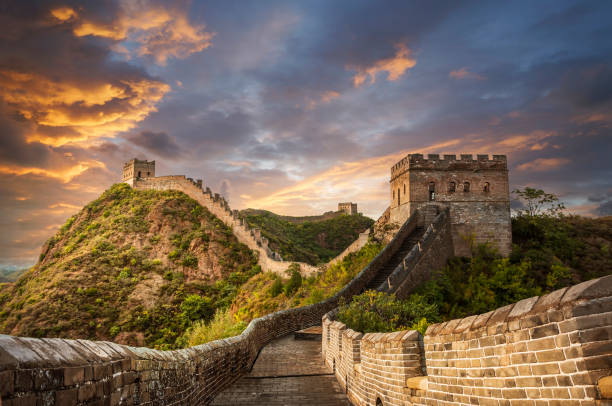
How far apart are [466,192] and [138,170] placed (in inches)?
2009

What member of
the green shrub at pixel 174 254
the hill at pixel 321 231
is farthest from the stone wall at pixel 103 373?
the hill at pixel 321 231

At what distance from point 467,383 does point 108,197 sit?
Answer: 65.2 metres

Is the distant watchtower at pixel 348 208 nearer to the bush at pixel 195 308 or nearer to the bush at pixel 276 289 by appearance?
the bush at pixel 195 308

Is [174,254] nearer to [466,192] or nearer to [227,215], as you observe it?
[227,215]

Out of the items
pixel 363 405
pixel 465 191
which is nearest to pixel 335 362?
pixel 363 405

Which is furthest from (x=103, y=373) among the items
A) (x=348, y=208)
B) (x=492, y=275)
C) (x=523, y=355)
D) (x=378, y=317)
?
(x=348, y=208)

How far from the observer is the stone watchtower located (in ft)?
89.4

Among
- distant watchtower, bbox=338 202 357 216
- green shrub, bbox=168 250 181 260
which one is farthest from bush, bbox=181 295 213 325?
distant watchtower, bbox=338 202 357 216

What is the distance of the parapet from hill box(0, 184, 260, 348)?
21.1 metres

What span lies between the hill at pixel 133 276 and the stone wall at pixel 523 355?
107 ft

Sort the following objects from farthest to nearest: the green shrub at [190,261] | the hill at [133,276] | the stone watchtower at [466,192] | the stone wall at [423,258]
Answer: the green shrub at [190,261] → the hill at [133,276] → the stone watchtower at [466,192] → the stone wall at [423,258]

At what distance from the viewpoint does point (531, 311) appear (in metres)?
3.00

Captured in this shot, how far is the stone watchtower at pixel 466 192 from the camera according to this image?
27.2 m

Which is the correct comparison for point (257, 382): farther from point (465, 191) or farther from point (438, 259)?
point (465, 191)
